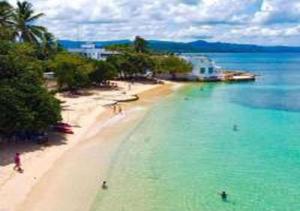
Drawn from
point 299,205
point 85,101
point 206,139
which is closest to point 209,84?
point 85,101

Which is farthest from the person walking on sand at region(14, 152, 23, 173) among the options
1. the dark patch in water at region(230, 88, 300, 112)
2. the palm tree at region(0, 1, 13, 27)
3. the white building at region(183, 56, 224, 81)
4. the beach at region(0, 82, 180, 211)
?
the white building at region(183, 56, 224, 81)

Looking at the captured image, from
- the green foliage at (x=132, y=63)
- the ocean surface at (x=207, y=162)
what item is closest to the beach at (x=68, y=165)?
the ocean surface at (x=207, y=162)

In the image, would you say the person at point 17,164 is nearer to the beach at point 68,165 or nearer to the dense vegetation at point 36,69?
the beach at point 68,165

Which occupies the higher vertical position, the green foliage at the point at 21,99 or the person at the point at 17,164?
the green foliage at the point at 21,99

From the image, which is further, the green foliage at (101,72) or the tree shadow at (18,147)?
the green foliage at (101,72)

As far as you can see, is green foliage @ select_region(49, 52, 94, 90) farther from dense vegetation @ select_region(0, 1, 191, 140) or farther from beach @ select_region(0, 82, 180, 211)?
beach @ select_region(0, 82, 180, 211)

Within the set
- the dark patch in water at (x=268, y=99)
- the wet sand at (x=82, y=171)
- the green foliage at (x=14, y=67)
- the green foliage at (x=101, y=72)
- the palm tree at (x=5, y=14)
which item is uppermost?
the palm tree at (x=5, y=14)

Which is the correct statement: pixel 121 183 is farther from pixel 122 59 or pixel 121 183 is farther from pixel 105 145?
pixel 122 59
